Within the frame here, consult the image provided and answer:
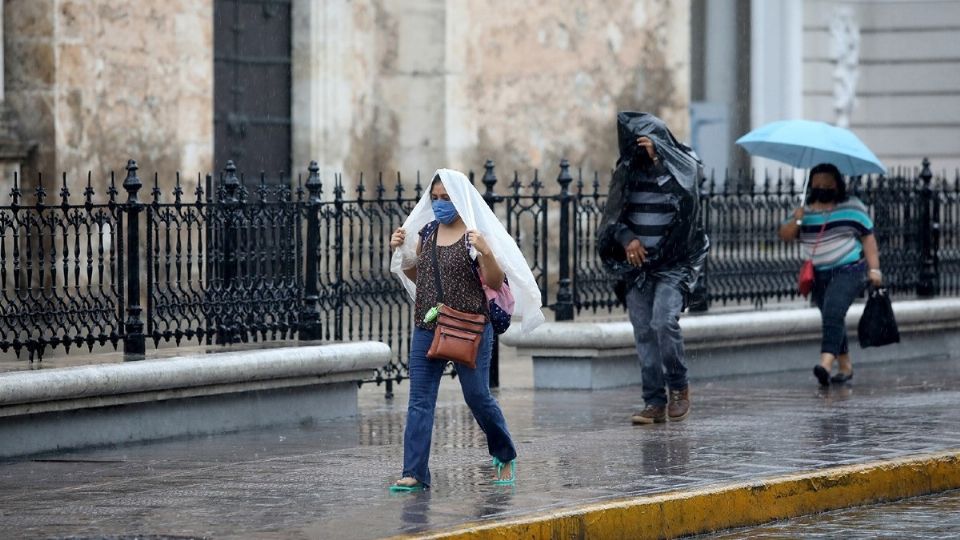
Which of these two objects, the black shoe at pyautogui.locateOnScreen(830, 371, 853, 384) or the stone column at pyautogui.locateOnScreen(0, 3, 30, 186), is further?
the stone column at pyautogui.locateOnScreen(0, 3, 30, 186)

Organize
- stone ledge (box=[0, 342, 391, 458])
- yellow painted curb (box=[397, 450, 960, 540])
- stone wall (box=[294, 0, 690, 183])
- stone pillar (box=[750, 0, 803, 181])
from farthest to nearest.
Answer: stone pillar (box=[750, 0, 803, 181]), stone wall (box=[294, 0, 690, 183]), stone ledge (box=[0, 342, 391, 458]), yellow painted curb (box=[397, 450, 960, 540])

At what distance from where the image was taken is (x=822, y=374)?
14.3m

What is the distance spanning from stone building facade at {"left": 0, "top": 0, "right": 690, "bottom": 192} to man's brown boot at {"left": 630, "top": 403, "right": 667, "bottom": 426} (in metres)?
7.04

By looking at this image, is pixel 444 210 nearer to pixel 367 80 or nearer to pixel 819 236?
pixel 819 236

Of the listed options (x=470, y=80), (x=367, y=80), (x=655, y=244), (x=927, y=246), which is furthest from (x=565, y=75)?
(x=655, y=244)

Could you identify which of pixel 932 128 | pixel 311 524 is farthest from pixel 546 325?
pixel 932 128

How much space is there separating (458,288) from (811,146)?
5.12m

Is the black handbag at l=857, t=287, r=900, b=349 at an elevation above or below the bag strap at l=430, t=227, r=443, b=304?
below

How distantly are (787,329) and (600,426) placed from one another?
12.0 feet

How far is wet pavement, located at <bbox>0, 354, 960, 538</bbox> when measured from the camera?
349 inches

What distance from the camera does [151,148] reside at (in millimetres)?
18594

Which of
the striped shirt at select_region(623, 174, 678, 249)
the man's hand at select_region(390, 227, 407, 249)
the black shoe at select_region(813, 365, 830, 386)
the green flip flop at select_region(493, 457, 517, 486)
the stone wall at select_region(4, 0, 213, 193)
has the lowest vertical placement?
the green flip flop at select_region(493, 457, 517, 486)

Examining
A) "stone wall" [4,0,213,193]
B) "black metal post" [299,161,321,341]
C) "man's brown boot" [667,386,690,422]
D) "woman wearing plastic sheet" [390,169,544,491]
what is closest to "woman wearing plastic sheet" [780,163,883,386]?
"man's brown boot" [667,386,690,422]

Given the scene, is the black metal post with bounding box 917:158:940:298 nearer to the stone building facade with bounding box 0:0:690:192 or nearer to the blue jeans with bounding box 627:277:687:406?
the blue jeans with bounding box 627:277:687:406
